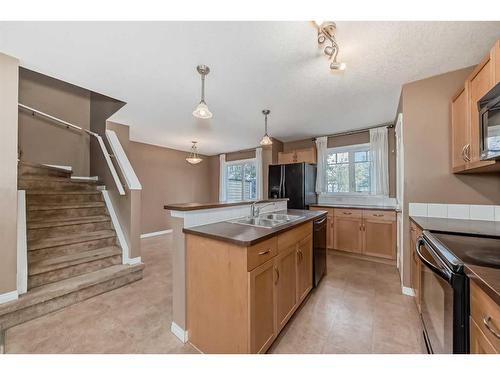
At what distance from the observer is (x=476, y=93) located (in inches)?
63.2

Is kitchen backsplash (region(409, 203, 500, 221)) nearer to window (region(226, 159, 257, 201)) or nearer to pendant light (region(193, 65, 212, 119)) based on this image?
pendant light (region(193, 65, 212, 119))

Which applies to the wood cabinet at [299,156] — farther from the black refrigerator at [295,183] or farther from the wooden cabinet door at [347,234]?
the wooden cabinet door at [347,234]

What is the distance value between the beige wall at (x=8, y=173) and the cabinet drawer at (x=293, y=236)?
2.43 m

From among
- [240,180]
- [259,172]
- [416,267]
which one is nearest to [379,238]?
[416,267]

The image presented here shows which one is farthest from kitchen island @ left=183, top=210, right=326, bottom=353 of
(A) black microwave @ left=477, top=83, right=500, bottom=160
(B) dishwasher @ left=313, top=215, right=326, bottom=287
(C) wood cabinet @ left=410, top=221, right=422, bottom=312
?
(A) black microwave @ left=477, top=83, right=500, bottom=160

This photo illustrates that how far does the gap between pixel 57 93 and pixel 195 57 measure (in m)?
3.43

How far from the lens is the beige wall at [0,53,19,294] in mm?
1769

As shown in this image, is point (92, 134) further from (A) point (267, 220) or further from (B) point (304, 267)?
(B) point (304, 267)

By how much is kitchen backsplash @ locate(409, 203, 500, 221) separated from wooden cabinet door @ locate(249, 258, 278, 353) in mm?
1914

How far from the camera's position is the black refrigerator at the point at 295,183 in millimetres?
4000

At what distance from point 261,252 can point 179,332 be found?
1.03 metres

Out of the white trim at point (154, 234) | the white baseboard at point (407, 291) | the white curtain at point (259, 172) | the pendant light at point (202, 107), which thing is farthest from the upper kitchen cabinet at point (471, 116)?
the white trim at point (154, 234)
